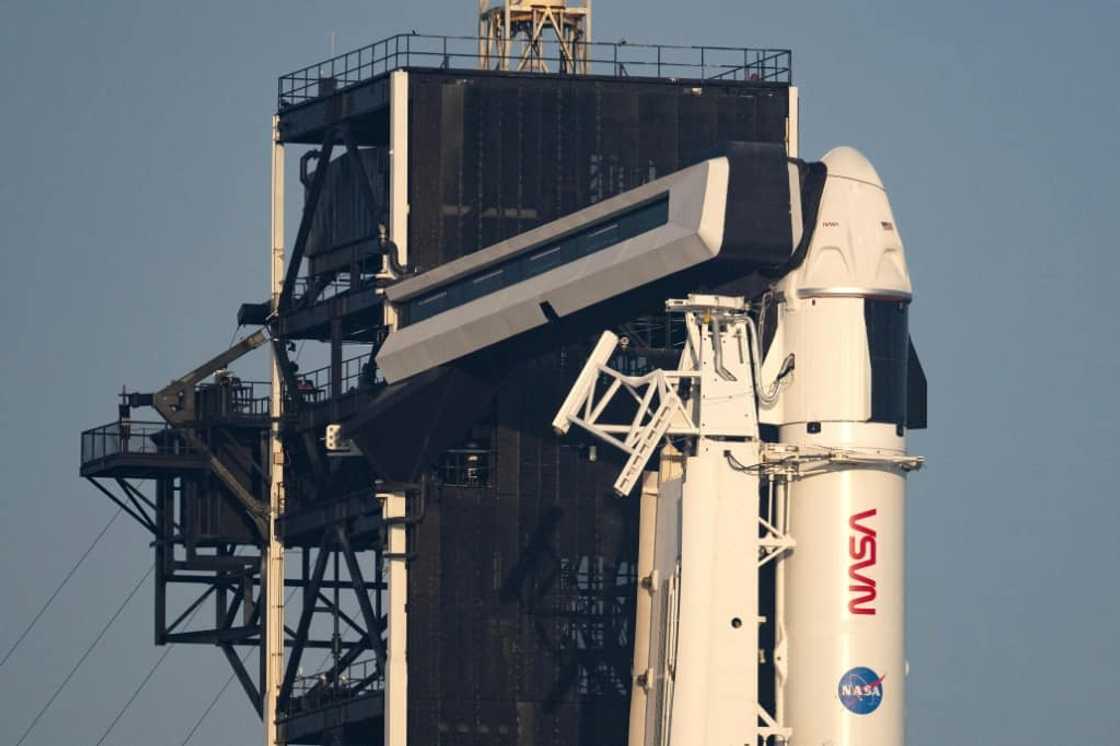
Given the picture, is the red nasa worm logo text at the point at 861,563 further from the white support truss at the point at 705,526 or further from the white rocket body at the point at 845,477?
the white support truss at the point at 705,526

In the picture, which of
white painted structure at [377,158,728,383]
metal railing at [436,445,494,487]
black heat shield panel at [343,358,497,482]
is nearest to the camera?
white painted structure at [377,158,728,383]

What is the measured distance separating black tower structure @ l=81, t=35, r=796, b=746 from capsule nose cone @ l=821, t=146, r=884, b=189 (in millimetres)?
16373

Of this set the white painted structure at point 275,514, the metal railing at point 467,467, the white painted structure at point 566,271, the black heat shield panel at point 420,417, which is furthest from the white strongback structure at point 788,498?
the white painted structure at point 275,514

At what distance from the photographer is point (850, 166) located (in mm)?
105500

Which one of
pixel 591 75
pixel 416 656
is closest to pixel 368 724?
pixel 416 656

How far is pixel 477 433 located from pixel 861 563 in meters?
24.5

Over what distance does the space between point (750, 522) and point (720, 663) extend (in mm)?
3572

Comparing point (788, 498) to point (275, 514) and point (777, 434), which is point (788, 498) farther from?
point (275, 514)

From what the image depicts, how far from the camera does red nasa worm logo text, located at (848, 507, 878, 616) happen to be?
103 m

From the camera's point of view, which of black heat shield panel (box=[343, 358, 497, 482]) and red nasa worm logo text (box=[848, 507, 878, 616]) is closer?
red nasa worm logo text (box=[848, 507, 878, 616])

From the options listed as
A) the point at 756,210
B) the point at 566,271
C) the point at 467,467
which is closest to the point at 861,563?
the point at 756,210

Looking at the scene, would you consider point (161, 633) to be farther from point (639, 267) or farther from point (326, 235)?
point (639, 267)

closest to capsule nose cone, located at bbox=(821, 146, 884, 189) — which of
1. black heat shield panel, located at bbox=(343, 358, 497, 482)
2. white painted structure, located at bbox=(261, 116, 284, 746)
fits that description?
black heat shield panel, located at bbox=(343, 358, 497, 482)

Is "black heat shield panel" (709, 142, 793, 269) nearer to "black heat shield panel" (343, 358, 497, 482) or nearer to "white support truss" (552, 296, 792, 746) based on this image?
"white support truss" (552, 296, 792, 746)
